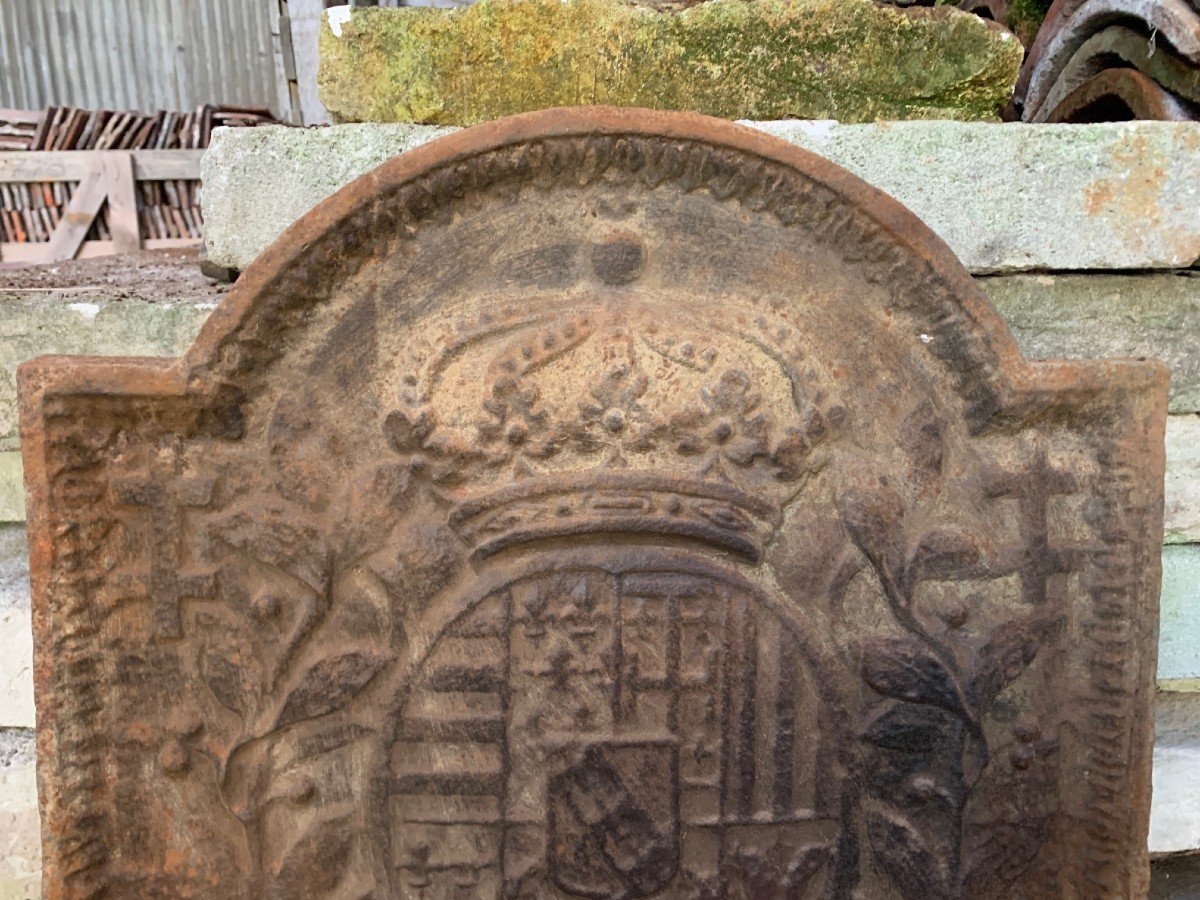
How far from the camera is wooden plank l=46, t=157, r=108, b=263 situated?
304 centimetres

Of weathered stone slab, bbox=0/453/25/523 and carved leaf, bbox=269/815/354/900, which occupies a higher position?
weathered stone slab, bbox=0/453/25/523

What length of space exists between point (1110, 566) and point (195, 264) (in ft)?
6.28

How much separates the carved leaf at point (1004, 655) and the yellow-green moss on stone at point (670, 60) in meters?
0.83

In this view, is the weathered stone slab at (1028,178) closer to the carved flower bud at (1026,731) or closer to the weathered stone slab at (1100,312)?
the weathered stone slab at (1100,312)

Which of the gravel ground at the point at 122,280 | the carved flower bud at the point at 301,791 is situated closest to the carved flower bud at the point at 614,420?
the carved flower bud at the point at 301,791

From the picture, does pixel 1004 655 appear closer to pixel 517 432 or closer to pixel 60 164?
pixel 517 432

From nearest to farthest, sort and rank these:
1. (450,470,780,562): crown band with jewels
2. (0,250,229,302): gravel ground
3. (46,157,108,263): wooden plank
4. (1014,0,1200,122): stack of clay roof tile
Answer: (450,470,780,562): crown band with jewels < (0,250,229,302): gravel ground < (1014,0,1200,122): stack of clay roof tile < (46,157,108,263): wooden plank

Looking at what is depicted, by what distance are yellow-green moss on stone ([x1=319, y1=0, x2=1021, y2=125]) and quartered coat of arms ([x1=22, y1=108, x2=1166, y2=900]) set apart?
41cm

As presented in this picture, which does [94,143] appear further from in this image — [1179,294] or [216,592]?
[1179,294]

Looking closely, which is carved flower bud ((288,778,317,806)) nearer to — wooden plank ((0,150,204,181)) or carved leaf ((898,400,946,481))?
carved leaf ((898,400,946,481))

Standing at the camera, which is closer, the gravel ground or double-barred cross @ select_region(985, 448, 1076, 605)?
double-barred cross @ select_region(985, 448, 1076, 605)

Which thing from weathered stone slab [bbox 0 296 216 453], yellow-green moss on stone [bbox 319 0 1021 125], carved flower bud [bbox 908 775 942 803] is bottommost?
carved flower bud [bbox 908 775 942 803]

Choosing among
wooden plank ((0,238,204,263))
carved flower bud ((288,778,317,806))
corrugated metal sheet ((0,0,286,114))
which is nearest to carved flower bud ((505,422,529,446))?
carved flower bud ((288,778,317,806))

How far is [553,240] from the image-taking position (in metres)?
1.08
